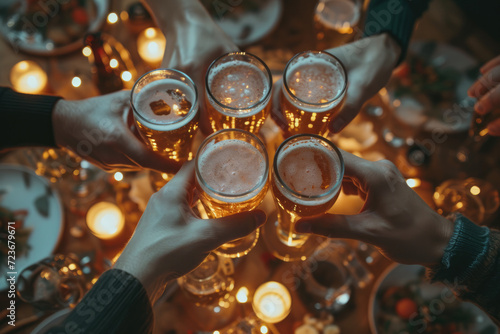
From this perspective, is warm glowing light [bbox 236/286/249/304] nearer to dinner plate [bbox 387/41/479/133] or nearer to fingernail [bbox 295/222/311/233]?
fingernail [bbox 295/222/311/233]

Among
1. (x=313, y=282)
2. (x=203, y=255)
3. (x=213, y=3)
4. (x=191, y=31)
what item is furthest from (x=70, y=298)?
(x=213, y=3)

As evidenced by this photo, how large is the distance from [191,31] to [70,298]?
138 cm

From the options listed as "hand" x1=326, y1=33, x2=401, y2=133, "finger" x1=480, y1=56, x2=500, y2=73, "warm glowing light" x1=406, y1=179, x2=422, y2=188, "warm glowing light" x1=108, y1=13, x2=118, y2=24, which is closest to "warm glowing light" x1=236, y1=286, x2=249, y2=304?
"hand" x1=326, y1=33, x2=401, y2=133

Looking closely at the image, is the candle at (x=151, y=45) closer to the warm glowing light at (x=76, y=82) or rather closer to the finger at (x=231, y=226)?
the warm glowing light at (x=76, y=82)

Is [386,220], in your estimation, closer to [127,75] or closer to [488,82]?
[488,82]

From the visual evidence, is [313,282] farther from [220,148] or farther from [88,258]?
[88,258]

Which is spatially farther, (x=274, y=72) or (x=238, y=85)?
(x=274, y=72)

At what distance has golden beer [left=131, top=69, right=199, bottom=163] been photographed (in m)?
1.44

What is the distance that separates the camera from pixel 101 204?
193 cm

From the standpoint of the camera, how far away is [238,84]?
5.25ft

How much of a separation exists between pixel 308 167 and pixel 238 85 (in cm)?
48

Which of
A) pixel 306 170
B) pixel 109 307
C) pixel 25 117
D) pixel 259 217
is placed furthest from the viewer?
pixel 25 117

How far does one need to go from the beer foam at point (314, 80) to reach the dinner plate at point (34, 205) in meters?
1.35

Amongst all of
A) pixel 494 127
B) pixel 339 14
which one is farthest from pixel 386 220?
pixel 339 14
